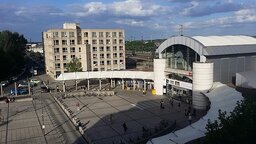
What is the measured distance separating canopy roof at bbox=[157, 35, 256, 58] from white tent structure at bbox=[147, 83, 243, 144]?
5676 millimetres

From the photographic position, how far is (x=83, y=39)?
90812mm

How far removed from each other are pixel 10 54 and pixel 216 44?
218 feet

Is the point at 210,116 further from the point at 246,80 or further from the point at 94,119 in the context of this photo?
the point at 94,119

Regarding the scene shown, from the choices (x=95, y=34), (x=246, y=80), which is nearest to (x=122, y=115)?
(x=246, y=80)

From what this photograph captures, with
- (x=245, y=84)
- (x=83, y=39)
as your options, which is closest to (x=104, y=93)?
(x=245, y=84)

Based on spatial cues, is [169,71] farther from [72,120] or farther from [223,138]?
[223,138]

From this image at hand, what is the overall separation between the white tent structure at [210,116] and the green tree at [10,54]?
185 feet

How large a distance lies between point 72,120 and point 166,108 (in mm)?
15240

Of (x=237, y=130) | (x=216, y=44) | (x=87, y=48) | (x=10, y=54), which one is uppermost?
(x=87, y=48)

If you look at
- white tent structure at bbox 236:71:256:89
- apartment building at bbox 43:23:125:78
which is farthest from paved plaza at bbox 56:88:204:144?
apartment building at bbox 43:23:125:78

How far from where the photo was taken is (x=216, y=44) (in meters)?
47.5

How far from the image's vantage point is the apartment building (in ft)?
289

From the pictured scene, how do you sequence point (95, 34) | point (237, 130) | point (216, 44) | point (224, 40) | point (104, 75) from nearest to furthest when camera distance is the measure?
point (237, 130)
point (216, 44)
point (224, 40)
point (104, 75)
point (95, 34)

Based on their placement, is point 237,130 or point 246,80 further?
point 246,80
